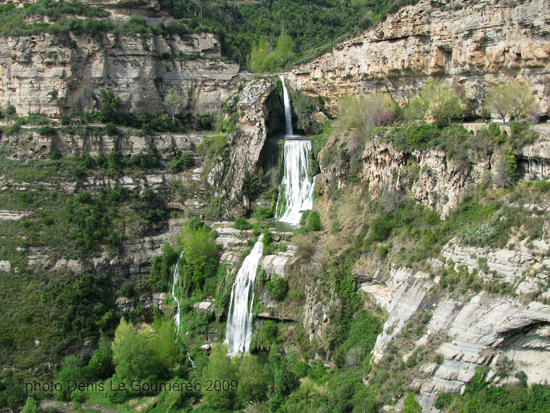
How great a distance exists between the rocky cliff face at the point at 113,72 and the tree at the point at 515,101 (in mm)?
31210

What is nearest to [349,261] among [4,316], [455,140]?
[455,140]

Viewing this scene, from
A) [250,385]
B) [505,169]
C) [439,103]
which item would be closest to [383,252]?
[505,169]

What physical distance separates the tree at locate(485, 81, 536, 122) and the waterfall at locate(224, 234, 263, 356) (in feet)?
63.3

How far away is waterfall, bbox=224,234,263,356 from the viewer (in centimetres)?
3544

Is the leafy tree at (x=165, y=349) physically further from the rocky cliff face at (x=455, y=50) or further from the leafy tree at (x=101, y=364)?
the rocky cliff face at (x=455, y=50)

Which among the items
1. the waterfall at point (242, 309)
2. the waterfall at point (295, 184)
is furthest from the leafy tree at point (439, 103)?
the waterfall at point (242, 309)

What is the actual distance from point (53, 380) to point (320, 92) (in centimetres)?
3425

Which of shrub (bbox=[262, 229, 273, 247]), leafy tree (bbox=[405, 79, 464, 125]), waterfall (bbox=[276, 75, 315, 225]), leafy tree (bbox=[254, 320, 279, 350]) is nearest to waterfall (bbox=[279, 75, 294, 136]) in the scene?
waterfall (bbox=[276, 75, 315, 225])

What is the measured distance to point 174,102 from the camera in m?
54.2

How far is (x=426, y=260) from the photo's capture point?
28.0 meters

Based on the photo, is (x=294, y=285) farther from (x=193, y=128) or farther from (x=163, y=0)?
(x=163, y=0)

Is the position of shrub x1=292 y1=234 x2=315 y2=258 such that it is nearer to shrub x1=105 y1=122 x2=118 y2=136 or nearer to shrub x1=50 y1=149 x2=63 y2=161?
shrub x1=105 y1=122 x2=118 y2=136

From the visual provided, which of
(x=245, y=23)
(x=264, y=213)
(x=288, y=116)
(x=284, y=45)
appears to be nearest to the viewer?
(x=264, y=213)

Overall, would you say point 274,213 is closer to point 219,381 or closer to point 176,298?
point 176,298
